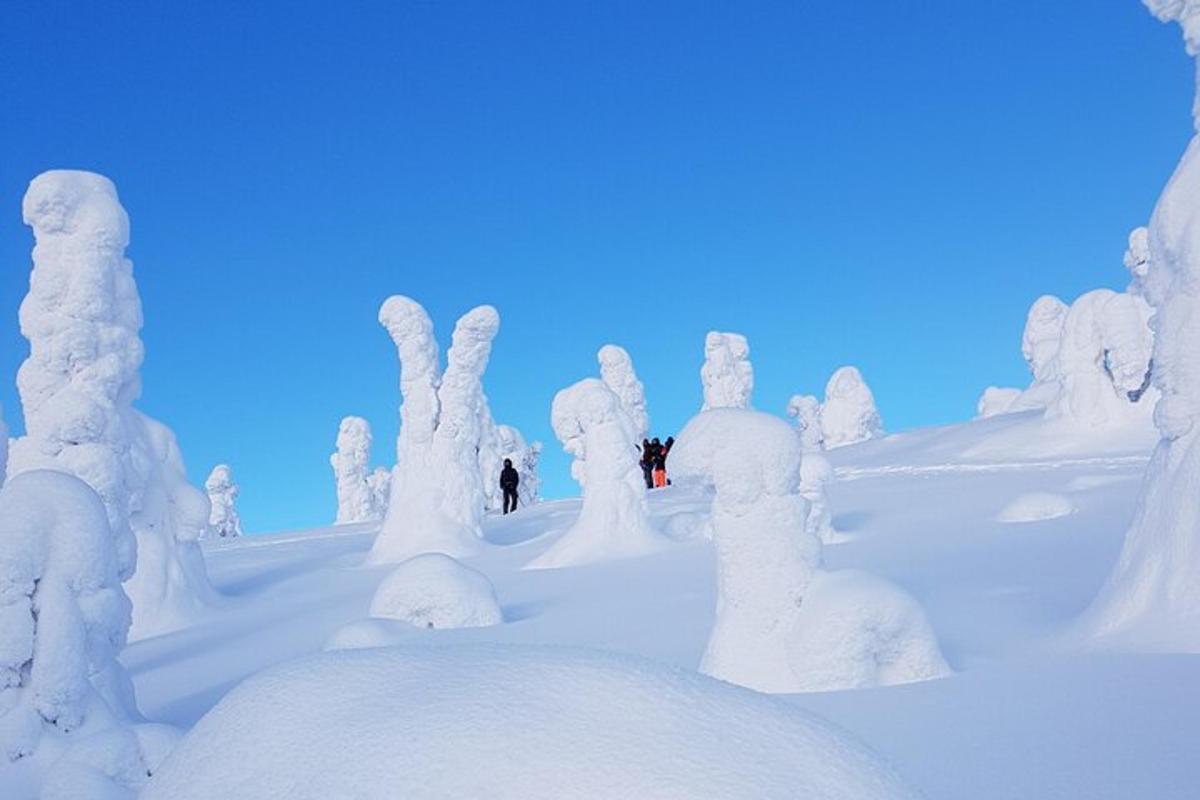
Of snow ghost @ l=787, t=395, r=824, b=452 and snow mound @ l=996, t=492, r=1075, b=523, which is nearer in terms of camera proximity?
snow mound @ l=996, t=492, r=1075, b=523

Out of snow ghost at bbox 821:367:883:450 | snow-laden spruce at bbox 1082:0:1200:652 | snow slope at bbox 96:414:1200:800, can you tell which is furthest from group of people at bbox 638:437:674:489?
snow-laden spruce at bbox 1082:0:1200:652

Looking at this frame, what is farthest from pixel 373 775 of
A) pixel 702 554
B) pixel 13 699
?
pixel 702 554

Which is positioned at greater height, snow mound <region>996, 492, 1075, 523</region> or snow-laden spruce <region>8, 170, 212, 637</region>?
snow-laden spruce <region>8, 170, 212, 637</region>

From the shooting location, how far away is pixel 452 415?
73.7 feet

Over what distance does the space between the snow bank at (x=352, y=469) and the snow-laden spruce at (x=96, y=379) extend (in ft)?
106

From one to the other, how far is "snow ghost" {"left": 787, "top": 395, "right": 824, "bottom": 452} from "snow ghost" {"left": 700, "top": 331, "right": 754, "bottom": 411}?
8187mm

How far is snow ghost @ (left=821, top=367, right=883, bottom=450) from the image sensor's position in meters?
44.6

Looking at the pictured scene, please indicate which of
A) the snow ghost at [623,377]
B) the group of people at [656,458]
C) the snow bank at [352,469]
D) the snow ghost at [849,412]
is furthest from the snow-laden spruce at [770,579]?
the snow bank at [352,469]

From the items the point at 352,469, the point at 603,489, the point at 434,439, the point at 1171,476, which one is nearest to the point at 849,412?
the point at 352,469

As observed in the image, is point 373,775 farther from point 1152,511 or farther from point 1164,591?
point 1152,511

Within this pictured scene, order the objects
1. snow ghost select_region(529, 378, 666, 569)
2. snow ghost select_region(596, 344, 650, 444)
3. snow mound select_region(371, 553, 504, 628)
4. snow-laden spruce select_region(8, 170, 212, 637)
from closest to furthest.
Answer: snow mound select_region(371, 553, 504, 628), snow-laden spruce select_region(8, 170, 212, 637), snow ghost select_region(529, 378, 666, 569), snow ghost select_region(596, 344, 650, 444)

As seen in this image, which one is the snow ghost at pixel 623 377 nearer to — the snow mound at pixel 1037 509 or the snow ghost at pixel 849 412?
the snow ghost at pixel 849 412

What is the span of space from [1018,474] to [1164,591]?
45.9ft

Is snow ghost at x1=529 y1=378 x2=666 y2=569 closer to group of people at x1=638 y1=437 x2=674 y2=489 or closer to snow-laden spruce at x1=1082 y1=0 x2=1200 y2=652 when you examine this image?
snow-laden spruce at x1=1082 y1=0 x2=1200 y2=652
